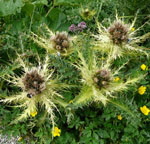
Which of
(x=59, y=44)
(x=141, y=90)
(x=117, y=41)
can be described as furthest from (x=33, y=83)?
(x=141, y=90)

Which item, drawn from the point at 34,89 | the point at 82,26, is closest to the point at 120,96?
the point at 34,89

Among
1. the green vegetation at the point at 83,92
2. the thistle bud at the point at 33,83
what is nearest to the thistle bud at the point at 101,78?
the green vegetation at the point at 83,92

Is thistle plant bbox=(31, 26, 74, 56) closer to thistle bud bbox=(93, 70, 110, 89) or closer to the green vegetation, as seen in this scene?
the green vegetation

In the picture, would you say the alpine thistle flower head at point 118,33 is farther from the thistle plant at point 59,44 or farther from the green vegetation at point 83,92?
the thistle plant at point 59,44

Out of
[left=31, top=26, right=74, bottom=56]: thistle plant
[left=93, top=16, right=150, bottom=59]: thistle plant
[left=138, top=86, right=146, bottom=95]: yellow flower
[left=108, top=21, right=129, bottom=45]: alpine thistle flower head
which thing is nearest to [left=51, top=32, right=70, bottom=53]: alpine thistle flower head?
[left=31, top=26, right=74, bottom=56]: thistle plant

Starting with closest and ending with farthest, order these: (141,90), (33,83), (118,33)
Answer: (33,83), (118,33), (141,90)

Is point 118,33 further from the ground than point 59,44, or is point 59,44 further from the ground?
point 118,33

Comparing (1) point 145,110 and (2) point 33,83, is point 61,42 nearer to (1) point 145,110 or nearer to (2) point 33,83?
(2) point 33,83
